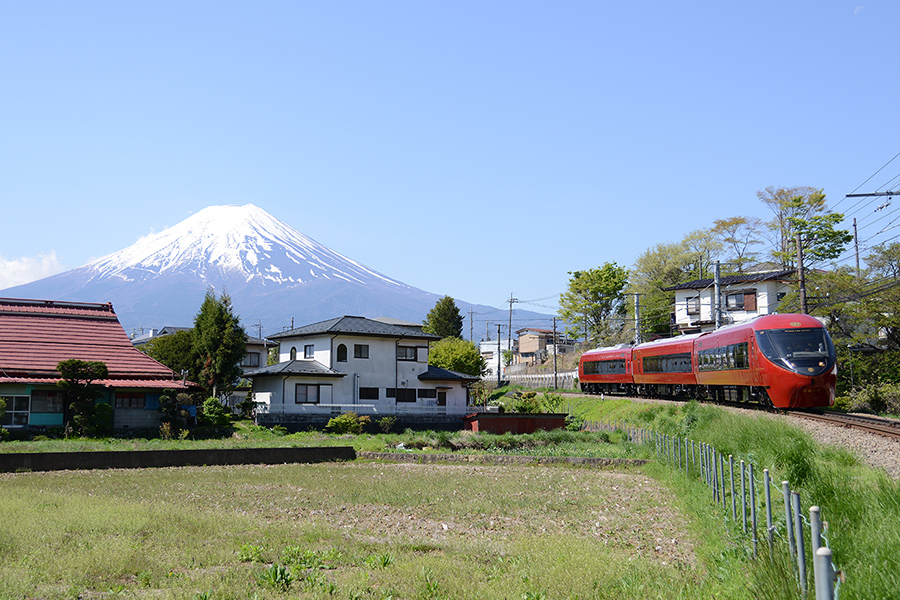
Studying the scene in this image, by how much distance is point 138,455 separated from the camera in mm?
22641

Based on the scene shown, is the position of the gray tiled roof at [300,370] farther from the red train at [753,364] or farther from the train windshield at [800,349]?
the train windshield at [800,349]

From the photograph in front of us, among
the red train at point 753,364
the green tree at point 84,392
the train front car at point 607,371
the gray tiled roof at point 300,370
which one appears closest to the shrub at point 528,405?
the train front car at point 607,371

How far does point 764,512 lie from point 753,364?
17.4 meters

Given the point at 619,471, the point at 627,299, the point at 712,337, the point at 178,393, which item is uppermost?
the point at 627,299

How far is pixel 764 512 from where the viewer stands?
10.5 m

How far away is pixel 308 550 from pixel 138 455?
14.9 metres

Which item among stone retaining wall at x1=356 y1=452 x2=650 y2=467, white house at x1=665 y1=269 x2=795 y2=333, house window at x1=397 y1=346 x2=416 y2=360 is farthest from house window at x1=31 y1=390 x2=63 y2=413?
white house at x1=665 y1=269 x2=795 y2=333

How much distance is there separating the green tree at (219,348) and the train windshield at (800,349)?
27.5 meters

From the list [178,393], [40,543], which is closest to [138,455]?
A: [178,393]

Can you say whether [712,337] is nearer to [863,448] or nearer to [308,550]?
[863,448]

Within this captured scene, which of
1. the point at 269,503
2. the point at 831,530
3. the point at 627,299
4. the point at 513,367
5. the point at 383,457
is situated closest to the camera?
the point at 831,530

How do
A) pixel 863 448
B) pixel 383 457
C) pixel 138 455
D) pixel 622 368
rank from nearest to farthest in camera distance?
pixel 863 448 < pixel 138 455 < pixel 383 457 < pixel 622 368

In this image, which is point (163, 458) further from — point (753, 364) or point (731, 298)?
point (731, 298)

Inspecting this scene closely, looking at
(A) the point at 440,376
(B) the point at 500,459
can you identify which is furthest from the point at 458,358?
(B) the point at 500,459
